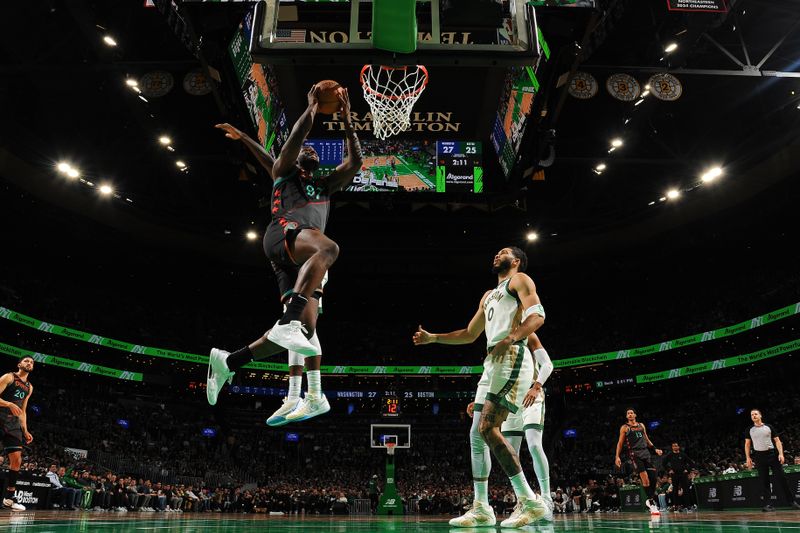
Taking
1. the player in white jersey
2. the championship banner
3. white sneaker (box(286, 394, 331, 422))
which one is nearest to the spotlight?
the championship banner

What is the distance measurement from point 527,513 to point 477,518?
→ 0.45 m

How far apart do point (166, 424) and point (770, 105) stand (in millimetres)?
32431

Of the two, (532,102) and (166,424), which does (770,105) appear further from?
(166,424)

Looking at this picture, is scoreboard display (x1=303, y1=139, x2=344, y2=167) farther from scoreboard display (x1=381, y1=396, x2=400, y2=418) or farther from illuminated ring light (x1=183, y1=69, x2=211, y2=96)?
scoreboard display (x1=381, y1=396, x2=400, y2=418)

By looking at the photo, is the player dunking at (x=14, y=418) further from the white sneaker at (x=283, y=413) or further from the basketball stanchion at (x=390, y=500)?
the basketball stanchion at (x=390, y=500)

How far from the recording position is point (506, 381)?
5.64 meters

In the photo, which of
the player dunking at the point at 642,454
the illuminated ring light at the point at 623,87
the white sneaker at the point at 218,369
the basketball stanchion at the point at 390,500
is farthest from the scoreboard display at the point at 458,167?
the basketball stanchion at the point at 390,500

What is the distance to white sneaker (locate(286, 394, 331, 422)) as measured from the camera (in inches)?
194

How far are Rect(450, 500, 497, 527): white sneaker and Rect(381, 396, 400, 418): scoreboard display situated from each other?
19894 millimetres

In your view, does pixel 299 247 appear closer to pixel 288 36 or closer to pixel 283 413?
pixel 283 413

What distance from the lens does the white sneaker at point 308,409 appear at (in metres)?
4.93

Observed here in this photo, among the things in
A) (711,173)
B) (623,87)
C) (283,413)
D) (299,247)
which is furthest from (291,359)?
(711,173)

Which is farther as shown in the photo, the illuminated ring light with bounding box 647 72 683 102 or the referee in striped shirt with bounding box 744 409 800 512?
the illuminated ring light with bounding box 647 72 683 102

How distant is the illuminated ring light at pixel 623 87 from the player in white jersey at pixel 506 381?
10703 mm
